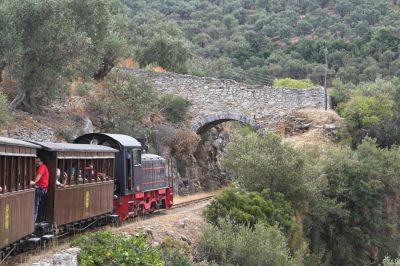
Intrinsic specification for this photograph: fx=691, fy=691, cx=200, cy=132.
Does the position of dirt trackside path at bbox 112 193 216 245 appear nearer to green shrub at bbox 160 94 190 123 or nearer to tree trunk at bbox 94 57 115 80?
green shrub at bbox 160 94 190 123

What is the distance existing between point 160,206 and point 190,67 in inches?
1001

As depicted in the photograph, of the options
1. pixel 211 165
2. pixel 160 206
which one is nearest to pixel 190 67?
pixel 211 165

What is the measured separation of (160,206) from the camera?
24609 millimetres

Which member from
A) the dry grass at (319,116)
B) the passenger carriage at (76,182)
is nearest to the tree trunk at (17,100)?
the passenger carriage at (76,182)

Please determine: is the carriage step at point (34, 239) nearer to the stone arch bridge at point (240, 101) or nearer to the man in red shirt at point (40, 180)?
the man in red shirt at point (40, 180)

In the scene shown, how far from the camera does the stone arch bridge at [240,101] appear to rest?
1548 inches

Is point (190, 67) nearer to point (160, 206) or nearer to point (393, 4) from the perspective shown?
point (160, 206)

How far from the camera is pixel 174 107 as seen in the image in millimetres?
39031

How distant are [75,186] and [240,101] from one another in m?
25.0

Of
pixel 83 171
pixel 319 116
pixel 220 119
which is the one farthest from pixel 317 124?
pixel 83 171

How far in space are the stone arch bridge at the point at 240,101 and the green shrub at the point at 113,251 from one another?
26.3 metres

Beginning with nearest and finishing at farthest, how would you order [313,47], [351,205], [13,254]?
[13,254], [351,205], [313,47]

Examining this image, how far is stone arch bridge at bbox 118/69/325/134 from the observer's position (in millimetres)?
39312

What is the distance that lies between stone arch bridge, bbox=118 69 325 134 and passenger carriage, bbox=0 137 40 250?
2649 centimetres
